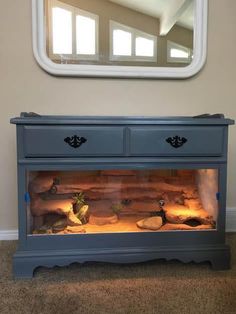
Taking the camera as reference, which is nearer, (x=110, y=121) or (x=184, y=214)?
(x=110, y=121)

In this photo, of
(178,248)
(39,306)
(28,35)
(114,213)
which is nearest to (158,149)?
(114,213)

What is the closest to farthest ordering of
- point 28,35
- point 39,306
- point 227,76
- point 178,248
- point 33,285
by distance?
point 39,306
point 33,285
point 178,248
point 28,35
point 227,76

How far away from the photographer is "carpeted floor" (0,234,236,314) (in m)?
1.08

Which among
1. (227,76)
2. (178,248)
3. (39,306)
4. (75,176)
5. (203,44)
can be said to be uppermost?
(203,44)

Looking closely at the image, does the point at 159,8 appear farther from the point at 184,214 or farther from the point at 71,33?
the point at 184,214

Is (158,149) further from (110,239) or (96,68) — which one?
(96,68)

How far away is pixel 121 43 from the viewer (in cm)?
169

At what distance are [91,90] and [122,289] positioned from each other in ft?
3.50

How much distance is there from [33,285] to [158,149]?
78 centimetres

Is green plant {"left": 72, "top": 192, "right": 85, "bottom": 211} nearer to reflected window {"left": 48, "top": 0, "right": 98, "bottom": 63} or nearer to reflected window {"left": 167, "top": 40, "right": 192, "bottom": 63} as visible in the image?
reflected window {"left": 48, "top": 0, "right": 98, "bottom": 63}

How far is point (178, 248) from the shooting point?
1.34 meters

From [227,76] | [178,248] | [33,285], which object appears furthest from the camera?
[227,76]

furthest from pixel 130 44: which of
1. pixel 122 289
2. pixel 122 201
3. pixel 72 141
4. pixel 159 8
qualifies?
pixel 122 289

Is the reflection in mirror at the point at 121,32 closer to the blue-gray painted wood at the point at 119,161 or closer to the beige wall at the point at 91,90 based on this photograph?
the beige wall at the point at 91,90
